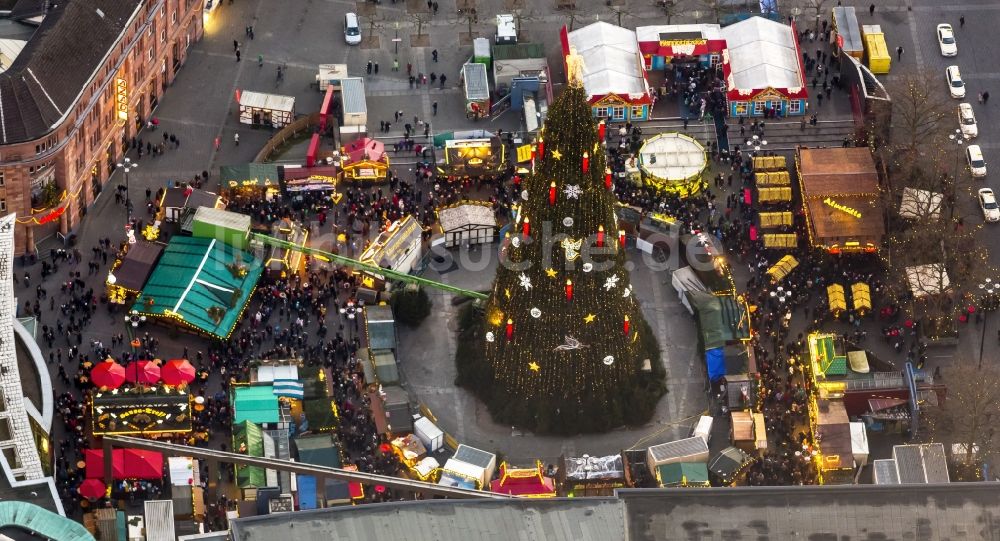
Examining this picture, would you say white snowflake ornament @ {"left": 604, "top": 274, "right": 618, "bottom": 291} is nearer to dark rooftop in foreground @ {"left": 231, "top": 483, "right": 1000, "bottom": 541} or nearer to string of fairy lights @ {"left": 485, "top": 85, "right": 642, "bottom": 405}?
string of fairy lights @ {"left": 485, "top": 85, "right": 642, "bottom": 405}

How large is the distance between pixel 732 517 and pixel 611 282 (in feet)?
104

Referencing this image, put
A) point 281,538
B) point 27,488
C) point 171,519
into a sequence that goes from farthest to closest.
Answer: point 171,519, point 27,488, point 281,538

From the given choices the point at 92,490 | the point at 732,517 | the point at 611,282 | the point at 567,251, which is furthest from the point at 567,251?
the point at 92,490

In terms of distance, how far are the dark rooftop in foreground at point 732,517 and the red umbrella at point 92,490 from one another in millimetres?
35652

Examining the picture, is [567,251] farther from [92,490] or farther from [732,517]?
[92,490]

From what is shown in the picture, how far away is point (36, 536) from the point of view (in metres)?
170

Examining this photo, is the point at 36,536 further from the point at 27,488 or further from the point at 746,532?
the point at 746,532

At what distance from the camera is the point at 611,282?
195250mm

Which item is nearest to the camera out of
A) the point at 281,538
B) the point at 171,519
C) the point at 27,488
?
the point at 281,538

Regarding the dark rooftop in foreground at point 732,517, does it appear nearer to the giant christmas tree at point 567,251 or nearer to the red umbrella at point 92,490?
the giant christmas tree at point 567,251

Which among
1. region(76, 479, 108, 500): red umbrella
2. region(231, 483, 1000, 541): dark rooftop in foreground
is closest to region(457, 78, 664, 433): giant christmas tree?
region(231, 483, 1000, 541): dark rooftop in foreground

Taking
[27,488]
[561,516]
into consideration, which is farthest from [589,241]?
[27,488]

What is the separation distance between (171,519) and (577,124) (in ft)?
140

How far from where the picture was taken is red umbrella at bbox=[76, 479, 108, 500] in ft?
649
